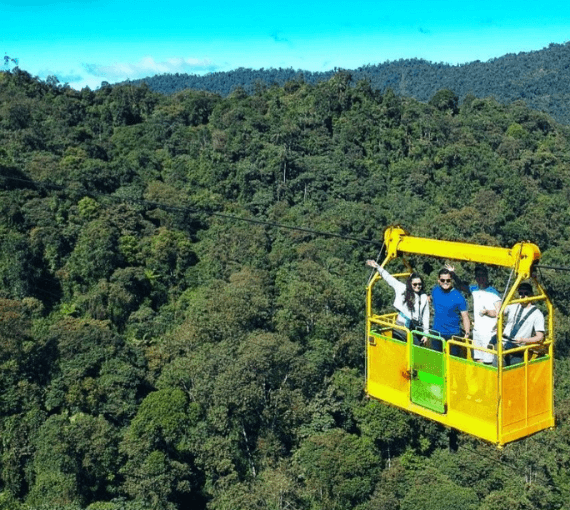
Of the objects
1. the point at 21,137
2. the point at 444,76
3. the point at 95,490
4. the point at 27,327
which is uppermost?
the point at 444,76

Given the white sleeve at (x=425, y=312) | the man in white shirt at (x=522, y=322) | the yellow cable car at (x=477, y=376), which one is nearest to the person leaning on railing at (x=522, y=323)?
the man in white shirt at (x=522, y=322)

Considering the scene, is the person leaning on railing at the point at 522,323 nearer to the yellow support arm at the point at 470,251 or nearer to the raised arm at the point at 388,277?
the yellow support arm at the point at 470,251

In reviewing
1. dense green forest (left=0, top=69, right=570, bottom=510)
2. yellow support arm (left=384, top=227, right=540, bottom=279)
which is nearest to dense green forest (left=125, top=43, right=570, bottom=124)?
dense green forest (left=0, top=69, right=570, bottom=510)

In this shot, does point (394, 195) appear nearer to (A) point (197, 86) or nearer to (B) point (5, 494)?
(B) point (5, 494)

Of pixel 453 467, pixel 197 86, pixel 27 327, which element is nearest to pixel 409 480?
pixel 453 467

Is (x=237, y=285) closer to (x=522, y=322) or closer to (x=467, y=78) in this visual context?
(x=522, y=322)

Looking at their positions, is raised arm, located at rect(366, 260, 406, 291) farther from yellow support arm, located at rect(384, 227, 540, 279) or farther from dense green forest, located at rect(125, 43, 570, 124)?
dense green forest, located at rect(125, 43, 570, 124)

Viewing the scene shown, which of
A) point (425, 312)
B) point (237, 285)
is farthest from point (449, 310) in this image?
point (237, 285)
